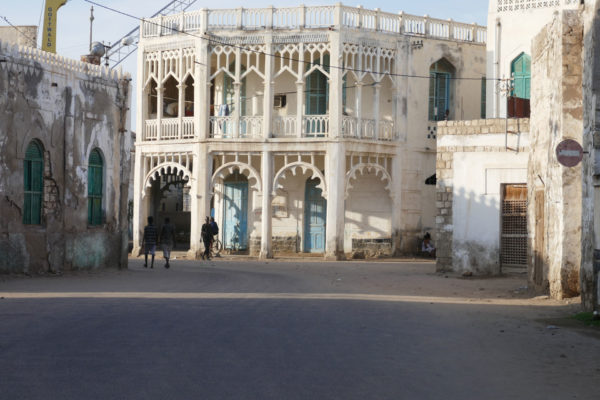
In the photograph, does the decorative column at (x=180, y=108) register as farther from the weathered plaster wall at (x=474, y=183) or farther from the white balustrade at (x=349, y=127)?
the weathered plaster wall at (x=474, y=183)

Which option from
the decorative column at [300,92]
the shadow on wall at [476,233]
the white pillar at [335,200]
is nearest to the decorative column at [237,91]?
the decorative column at [300,92]

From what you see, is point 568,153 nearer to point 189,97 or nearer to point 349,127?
point 349,127

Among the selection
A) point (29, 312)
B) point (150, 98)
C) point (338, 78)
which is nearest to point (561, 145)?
point (29, 312)

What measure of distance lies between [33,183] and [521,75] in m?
15.2

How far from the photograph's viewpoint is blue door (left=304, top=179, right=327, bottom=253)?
31.9m

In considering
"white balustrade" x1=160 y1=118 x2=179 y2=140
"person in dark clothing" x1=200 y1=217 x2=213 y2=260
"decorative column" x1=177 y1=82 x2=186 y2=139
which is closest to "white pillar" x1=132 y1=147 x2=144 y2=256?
"white balustrade" x1=160 y1=118 x2=179 y2=140

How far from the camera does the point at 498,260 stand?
21.7 meters

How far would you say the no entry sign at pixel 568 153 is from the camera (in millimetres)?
11555

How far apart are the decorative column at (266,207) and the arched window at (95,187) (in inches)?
339

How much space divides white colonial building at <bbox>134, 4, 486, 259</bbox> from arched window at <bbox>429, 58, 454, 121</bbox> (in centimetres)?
5

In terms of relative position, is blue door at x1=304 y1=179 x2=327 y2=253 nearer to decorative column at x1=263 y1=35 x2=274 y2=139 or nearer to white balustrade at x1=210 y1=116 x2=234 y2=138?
decorative column at x1=263 y1=35 x2=274 y2=139

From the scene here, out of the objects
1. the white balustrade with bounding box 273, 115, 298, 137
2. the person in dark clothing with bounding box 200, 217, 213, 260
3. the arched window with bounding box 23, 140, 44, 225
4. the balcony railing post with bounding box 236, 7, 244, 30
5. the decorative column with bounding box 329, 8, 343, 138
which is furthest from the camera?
the balcony railing post with bounding box 236, 7, 244, 30

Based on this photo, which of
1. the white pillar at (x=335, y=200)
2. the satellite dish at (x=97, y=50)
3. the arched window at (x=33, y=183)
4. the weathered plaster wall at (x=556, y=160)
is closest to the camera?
the weathered plaster wall at (x=556, y=160)

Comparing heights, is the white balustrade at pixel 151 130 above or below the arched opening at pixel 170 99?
below
